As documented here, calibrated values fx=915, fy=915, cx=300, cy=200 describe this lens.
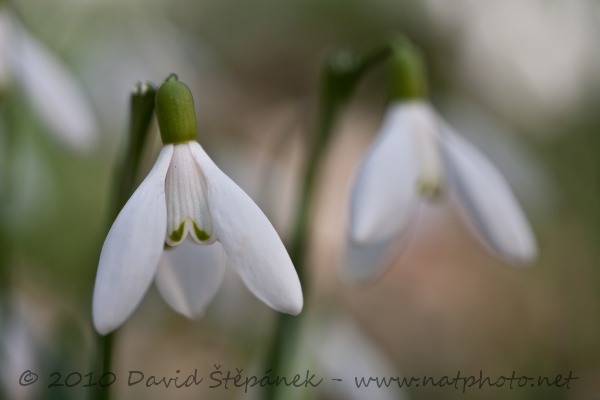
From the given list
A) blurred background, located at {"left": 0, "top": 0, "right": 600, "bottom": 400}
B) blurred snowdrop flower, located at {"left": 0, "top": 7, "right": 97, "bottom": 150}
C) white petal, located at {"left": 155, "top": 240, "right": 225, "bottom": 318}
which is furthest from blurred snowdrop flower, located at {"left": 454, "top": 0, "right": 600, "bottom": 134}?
white petal, located at {"left": 155, "top": 240, "right": 225, "bottom": 318}

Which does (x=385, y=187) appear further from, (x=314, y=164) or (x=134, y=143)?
(x=134, y=143)

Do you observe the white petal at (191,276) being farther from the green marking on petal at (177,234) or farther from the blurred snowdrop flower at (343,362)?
the blurred snowdrop flower at (343,362)

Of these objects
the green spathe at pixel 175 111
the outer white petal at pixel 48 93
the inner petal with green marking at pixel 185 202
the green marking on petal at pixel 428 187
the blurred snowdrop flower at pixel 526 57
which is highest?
the blurred snowdrop flower at pixel 526 57

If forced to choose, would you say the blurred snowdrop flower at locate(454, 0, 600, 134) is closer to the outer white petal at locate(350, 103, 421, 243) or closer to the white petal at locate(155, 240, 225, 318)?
the outer white petal at locate(350, 103, 421, 243)

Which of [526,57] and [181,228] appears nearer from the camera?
[181,228]

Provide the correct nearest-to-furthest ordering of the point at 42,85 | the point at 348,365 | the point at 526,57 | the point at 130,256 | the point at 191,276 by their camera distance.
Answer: the point at 130,256 → the point at 191,276 → the point at 42,85 → the point at 348,365 → the point at 526,57

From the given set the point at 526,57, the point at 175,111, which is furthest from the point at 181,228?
the point at 526,57

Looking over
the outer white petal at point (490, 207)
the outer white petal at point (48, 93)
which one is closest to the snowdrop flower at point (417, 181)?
the outer white petal at point (490, 207)

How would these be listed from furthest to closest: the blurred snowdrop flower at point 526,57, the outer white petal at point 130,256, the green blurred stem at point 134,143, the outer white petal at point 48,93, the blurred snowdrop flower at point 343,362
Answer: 1. the blurred snowdrop flower at point 526,57
2. the blurred snowdrop flower at point 343,362
3. the outer white petal at point 48,93
4. the green blurred stem at point 134,143
5. the outer white petal at point 130,256

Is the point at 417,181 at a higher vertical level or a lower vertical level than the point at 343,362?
higher
